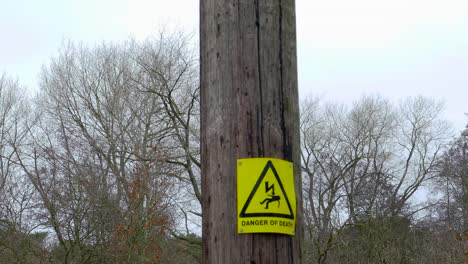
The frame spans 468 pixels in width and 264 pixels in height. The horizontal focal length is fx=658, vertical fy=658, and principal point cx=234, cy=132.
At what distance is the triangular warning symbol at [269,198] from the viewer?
1.96 meters

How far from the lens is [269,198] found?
1.98m

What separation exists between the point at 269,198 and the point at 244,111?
0.90 ft

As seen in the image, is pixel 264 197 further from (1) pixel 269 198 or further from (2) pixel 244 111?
(2) pixel 244 111

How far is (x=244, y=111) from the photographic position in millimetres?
2004

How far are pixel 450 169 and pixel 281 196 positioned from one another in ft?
94.7

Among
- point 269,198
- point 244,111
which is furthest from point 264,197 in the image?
point 244,111

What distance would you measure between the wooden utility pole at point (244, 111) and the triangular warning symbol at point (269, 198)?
1.9 inches

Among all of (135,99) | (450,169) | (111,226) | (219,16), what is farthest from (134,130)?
(219,16)

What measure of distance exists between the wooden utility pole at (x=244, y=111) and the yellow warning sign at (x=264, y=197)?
2cm

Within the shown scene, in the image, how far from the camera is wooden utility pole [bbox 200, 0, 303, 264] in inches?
76.7

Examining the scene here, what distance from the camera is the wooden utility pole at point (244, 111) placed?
1.95m

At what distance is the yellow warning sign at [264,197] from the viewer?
1.94m

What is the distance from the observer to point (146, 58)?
26125 millimetres

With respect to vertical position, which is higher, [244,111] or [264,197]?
[244,111]
